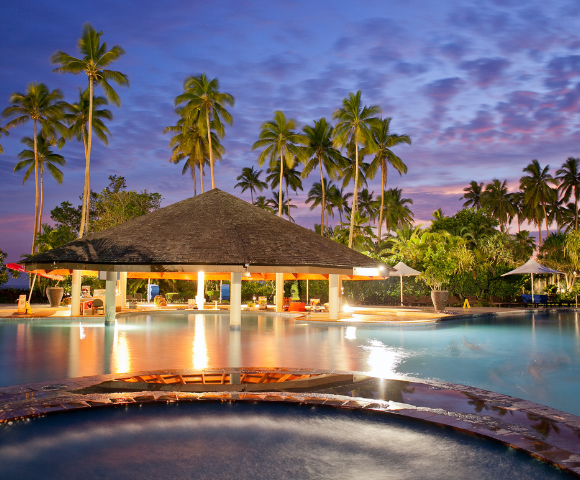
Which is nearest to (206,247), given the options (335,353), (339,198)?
(335,353)

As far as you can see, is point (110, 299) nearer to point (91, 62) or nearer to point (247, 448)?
point (247, 448)

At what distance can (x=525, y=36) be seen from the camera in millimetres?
17969

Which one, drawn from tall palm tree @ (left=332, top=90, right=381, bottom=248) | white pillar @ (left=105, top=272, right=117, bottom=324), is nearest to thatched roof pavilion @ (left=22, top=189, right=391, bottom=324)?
white pillar @ (left=105, top=272, right=117, bottom=324)

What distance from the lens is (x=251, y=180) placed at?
6500 centimetres

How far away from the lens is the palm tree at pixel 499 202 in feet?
230

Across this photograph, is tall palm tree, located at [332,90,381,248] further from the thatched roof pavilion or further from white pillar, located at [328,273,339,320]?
the thatched roof pavilion

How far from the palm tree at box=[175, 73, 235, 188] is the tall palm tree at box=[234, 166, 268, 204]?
24654mm

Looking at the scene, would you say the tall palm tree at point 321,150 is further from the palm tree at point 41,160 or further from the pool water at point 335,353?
the pool water at point 335,353

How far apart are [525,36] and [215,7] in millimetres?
11163

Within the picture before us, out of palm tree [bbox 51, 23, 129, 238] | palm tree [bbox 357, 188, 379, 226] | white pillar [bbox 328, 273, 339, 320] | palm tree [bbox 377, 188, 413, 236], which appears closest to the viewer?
white pillar [bbox 328, 273, 339, 320]

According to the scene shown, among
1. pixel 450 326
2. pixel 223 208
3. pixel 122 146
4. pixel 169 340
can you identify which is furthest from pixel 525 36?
pixel 122 146

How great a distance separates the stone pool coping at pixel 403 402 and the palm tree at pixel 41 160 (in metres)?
43.8

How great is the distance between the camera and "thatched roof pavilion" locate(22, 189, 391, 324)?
18.7 m

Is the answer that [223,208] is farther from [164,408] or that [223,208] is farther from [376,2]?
[164,408]
